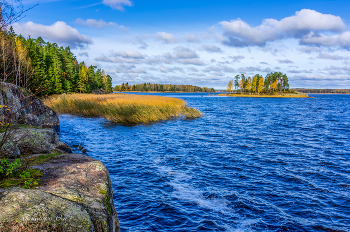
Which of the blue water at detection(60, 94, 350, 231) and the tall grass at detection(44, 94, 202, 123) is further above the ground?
the tall grass at detection(44, 94, 202, 123)

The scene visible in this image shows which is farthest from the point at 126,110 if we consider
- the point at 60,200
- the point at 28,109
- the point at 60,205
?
the point at 60,205

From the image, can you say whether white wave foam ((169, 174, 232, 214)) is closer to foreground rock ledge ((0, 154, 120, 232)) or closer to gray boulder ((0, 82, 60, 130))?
foreground rock ledge ((0, 154, 120, 232))

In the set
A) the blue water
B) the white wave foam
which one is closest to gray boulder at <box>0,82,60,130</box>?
the blue water

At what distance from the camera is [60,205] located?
9.46ft

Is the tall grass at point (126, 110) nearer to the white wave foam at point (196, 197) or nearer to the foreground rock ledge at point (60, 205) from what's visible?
the white wave foam at point (196, 197)

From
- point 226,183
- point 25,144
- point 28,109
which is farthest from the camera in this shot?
point 28,109

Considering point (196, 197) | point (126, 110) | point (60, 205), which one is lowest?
point (196, 197)

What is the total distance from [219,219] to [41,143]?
5847mm

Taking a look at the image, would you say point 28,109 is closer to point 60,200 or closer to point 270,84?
point 60,200

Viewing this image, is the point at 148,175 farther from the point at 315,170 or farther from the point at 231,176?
the point at 315,170

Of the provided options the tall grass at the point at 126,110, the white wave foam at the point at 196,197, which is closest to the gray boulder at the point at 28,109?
the tall grass at the point at 126,110

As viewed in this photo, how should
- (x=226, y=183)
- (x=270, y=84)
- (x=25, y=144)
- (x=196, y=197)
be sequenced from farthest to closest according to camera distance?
(x=270, y=84) < (x=226, y=183) < (x=196, y=197) < (x=25, y=144)

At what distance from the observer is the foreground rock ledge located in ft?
8.29

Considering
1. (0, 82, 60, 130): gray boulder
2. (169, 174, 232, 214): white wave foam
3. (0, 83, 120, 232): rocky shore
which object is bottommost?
(169, 174, 232, 214): white wave foam
